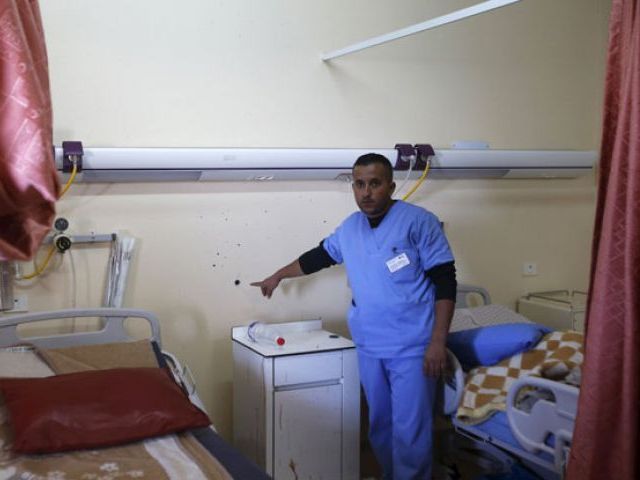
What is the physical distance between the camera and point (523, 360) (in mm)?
2580

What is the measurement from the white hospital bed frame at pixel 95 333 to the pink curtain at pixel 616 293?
5.19 feet

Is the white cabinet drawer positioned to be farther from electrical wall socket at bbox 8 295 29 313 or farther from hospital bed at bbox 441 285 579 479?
electrical wall socket at bbox 8 295 29 313

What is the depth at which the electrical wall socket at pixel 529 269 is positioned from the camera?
401 cm

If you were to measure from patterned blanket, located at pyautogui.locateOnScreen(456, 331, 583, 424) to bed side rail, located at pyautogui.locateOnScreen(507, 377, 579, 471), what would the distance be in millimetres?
124

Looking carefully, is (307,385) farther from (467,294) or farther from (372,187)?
(467,294)

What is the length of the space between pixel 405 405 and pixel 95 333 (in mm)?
1326

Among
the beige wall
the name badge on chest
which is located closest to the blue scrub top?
the name badge on chest

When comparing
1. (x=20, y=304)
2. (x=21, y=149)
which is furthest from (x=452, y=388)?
(x=21, y=149)

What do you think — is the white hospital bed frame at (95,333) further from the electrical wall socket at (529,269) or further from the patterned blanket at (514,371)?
the electrical wall socket at (529,269)

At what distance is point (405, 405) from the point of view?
268 cm

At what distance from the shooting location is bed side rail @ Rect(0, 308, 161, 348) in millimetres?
2582

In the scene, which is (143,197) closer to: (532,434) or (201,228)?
(201,228)

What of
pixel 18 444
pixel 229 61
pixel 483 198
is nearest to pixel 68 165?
pixel 229 61

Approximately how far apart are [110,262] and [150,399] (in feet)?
2.93
